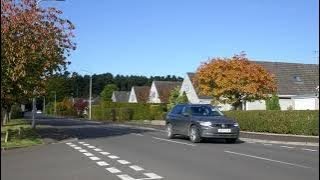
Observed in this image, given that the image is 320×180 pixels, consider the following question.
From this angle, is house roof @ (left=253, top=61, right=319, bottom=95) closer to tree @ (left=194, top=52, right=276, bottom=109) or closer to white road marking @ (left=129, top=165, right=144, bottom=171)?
tree @ (left=194, top=52, right=276, bottom=109)

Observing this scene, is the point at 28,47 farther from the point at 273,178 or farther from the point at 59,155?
the point at 273,178

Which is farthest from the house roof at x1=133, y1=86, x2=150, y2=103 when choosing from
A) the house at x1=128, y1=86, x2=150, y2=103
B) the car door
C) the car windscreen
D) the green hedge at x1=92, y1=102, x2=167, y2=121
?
the car windscreen

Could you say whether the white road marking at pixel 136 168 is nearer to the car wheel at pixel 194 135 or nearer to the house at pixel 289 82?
the car wheel at pixel 194 135

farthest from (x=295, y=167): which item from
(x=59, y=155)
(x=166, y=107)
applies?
(x=166, y=107)

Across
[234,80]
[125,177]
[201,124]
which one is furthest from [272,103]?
[125,177]

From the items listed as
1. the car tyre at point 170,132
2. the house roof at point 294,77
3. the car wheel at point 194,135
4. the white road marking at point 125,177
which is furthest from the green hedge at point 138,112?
the white road marking at point 125,177

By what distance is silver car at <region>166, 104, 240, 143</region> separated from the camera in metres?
24.6

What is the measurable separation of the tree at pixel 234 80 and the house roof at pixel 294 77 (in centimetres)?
1491

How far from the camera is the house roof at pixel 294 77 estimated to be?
214 ft

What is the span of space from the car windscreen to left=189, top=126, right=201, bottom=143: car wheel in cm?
95

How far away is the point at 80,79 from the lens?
17925 cm

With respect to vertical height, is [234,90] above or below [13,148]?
above

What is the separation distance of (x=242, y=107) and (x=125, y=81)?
12233cm

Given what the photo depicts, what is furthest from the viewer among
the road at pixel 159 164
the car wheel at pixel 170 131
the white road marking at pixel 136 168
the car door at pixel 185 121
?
the car wheel at pixel 170 131
